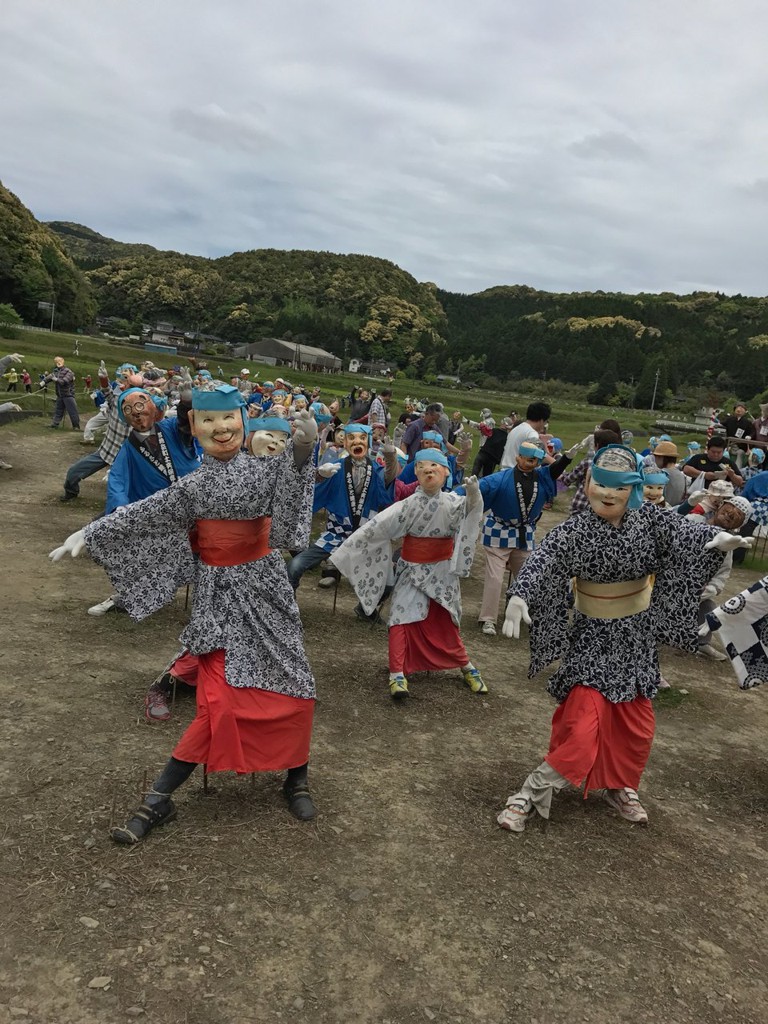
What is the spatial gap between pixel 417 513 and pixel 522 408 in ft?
145

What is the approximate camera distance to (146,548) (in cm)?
400

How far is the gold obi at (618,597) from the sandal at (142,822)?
248 centimetres

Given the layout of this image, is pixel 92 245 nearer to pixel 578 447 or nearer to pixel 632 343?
pixel 632 343

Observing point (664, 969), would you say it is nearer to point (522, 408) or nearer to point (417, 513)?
point (417, 513)

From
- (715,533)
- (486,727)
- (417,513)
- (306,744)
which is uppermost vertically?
(715,533)

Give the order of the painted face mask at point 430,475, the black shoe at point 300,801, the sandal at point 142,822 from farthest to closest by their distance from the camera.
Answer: the painted face mask at point 430,475 → the black shoe at point 300,801 → the sandal at point 142,822

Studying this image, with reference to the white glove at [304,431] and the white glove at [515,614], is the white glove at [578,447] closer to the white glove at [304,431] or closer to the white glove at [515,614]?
the white glove at [515,614]

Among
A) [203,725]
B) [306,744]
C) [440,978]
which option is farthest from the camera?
[306,744]

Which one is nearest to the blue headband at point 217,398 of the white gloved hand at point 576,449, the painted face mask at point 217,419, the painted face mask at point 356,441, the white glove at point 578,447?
the painted face mask at point 217,419

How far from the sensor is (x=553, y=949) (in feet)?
10.2

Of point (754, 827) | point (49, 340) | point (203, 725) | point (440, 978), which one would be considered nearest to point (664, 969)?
point (440, 978)

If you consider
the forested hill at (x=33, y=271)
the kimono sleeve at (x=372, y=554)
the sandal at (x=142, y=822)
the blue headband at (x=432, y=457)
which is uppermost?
the forested hill at (x=33, y=271)

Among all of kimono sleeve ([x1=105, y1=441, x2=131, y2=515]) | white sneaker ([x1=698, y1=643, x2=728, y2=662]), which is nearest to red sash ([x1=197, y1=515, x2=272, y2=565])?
kimono sleeve ([x1=105, y1=441, x2=131, y2=515])

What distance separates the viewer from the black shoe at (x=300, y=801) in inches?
151
